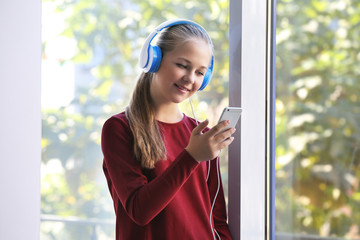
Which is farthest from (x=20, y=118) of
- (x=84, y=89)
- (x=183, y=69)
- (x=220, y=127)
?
(x=84, y=89)

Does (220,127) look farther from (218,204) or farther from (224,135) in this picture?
(218,204)

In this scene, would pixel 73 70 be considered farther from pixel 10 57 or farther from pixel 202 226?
pixel 202 226

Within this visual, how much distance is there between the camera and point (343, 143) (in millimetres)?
926

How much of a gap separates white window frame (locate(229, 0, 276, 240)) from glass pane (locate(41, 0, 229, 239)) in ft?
3.04

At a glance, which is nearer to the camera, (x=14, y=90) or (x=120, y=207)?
(x=120, y=207)

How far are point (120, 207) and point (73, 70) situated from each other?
1191mm

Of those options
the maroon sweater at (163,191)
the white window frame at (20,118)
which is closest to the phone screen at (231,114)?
the maroon sweater at (163,191)

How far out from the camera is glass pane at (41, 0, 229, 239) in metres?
1.95

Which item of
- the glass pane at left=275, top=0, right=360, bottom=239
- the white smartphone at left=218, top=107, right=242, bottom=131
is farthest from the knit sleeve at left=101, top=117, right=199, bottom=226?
the glass pane at left=275, top=0, right=360, bottom=239

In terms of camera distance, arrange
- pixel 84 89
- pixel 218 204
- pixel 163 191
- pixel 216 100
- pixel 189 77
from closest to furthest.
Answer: pixel 163 191
pixel 189 77
pixel 218 204
pixel 216 100
pixel 84 89

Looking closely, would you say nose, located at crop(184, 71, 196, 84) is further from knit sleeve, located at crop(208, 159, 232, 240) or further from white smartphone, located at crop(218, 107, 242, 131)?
knit sleeve, located at crop(208, 159, 232, 240)

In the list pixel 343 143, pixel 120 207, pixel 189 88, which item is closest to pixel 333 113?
pixel 343 143

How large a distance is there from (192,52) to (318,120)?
0.37m

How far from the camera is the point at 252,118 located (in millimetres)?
1030
